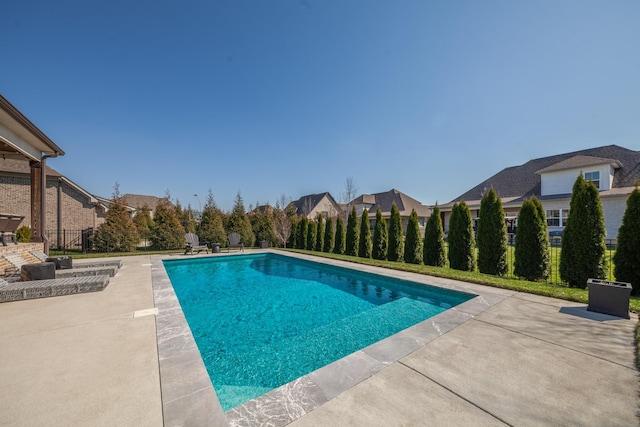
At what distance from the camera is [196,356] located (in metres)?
3.04

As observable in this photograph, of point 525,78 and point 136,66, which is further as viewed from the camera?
point 136,66

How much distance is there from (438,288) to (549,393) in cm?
434

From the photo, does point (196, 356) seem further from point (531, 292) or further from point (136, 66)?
point (136, 66)

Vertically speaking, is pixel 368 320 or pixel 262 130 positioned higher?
pixel 262 130

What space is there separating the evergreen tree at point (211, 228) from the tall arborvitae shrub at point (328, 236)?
7.49 metres

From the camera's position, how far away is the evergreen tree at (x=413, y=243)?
440 inches

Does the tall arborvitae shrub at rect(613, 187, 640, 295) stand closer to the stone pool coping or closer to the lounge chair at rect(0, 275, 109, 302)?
the stone pool coping

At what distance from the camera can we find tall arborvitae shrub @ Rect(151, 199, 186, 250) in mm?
16141

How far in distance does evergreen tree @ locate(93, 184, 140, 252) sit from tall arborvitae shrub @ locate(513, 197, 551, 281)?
19221 mm

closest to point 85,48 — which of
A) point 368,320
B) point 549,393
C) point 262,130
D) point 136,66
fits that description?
point 136,66

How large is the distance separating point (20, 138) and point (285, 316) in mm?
10218

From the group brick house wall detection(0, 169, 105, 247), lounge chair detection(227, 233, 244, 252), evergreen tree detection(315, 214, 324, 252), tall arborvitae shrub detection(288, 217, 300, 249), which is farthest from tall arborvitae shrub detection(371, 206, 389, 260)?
brick house wall detection(0, 169, 105, 247)

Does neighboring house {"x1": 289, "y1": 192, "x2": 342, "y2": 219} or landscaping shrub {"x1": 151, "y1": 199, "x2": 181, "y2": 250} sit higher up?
neighboring house {"x1": 289, "y1": 192, "x2": 342, "y2": 219}

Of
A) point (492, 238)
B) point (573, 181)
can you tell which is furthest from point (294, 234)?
point (573, 181)
